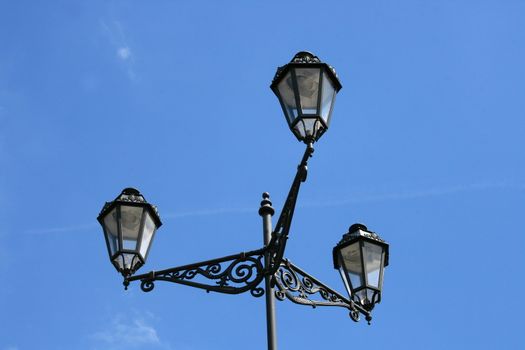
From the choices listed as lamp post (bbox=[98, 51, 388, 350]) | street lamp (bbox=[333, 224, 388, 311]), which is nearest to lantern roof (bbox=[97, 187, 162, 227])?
lamp post (bbox=[98, 51, 388, 350])

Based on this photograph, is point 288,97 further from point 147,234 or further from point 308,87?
point 147,234

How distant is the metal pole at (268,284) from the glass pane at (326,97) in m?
1.39

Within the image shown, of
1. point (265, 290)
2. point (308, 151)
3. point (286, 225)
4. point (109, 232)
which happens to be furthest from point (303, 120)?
point (109, 232)

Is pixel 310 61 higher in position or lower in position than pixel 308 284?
higher

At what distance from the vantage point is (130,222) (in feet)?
28.9

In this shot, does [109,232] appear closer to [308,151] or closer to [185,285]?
[185,285]

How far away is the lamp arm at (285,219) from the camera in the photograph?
7.72 m

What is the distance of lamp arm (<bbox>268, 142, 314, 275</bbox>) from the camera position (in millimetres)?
7723

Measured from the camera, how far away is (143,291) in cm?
870

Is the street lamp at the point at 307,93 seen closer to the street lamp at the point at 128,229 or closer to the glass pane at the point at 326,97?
the glass pane at the point at 326,97

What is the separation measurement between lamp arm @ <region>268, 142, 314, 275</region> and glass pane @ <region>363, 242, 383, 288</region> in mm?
1008

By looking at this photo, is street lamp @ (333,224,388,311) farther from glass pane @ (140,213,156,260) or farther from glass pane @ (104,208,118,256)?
glass pane @ (104,208,118,256)

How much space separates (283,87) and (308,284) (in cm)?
189

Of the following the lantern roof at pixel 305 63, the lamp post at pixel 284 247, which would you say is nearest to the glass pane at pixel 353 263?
the lamp post at pixel 284 247
